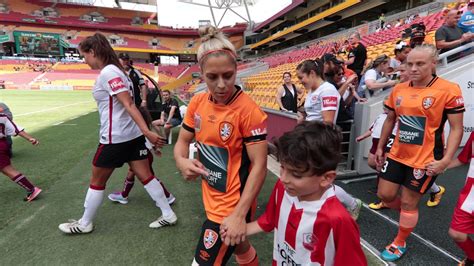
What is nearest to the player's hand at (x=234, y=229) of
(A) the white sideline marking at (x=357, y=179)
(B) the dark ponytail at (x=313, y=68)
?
(B) the dark ponytail at (x=313, y=68)

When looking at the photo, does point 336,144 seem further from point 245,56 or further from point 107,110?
point 245,56

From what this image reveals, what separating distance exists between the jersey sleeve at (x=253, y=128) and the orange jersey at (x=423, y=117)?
153 cm

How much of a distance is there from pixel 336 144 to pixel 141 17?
218 feet

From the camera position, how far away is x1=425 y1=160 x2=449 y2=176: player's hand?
7.29ft

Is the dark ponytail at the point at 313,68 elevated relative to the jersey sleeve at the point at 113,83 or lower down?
elevated

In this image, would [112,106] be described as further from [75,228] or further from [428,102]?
[428,102]

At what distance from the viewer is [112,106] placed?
2703 millimetres

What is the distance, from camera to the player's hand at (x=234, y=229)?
4.70ft

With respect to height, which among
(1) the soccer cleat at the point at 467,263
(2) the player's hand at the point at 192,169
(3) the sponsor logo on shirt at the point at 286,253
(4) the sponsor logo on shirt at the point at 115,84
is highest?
(4) the sponsor logo on shirt at the point at 115,84

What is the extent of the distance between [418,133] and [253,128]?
1.63m

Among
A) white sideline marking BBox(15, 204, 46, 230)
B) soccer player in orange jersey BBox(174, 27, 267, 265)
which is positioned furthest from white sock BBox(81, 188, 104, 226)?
soccer player in orange jersey BBox(174, 27, 267, 265)

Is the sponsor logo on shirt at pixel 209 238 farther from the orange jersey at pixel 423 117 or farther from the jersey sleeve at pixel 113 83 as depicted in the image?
the orange jersey at pixel 423 117

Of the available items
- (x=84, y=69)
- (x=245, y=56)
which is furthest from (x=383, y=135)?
(x=245, y=56)

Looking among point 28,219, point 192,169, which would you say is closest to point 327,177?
point 192,169
